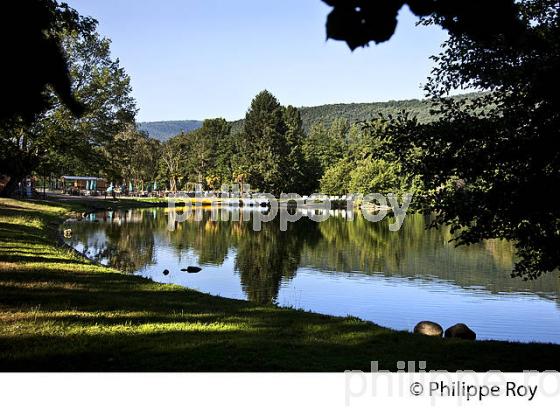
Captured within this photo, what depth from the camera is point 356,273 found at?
2189 centimetres

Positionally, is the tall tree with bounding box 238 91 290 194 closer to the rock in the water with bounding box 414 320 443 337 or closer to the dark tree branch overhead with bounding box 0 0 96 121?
the rock in the water with bounding box 414 320 443 337

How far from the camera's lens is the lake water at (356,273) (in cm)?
1539

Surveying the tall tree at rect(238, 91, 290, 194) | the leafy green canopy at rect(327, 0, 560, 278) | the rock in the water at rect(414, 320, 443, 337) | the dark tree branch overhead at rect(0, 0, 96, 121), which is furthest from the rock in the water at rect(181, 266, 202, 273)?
the tall tree at rect(238, 91, 290, 194)

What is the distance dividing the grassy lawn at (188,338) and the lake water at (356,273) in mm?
4230

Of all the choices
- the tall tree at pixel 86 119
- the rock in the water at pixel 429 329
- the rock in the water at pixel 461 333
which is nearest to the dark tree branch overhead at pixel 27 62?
the rock in the water at pixel 429 329

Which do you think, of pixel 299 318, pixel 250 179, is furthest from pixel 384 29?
pixel 250 179

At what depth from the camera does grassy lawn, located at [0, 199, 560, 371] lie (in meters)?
6.81

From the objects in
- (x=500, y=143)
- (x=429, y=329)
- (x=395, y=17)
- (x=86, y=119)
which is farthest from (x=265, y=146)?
(x=395, y=17)

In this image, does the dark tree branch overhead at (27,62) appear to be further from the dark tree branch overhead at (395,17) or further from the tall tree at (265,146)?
the tall tree at (265,146)

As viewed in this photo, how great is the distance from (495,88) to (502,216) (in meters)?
2.25

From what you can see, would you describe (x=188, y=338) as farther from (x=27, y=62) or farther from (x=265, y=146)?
(x=265, y=146)

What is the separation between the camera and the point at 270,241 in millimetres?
32969

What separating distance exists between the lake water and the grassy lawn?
4.23 m
